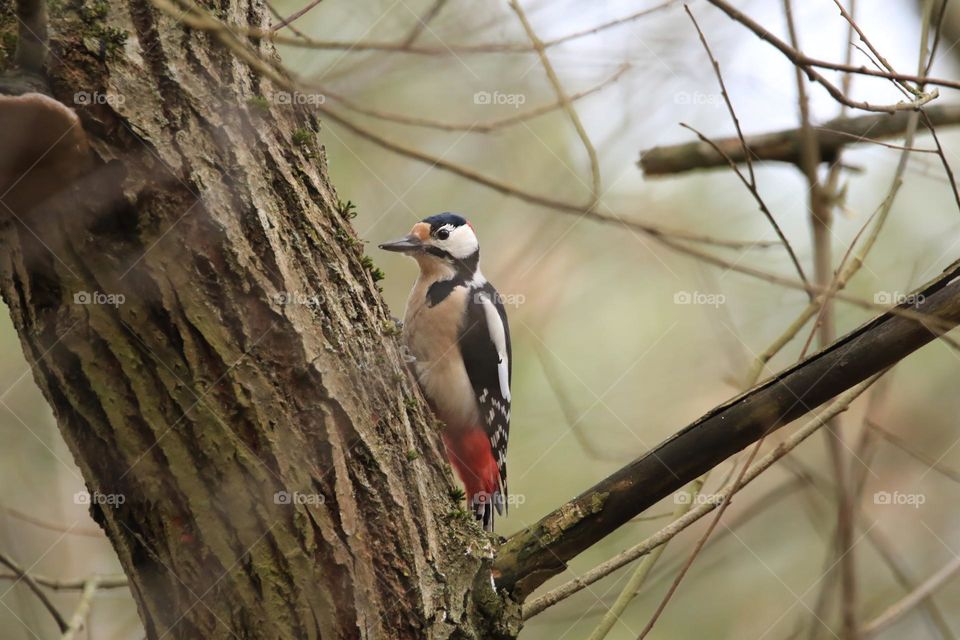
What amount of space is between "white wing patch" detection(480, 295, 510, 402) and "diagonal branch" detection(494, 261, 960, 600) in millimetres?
1978

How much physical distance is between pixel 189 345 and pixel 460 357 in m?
2.25

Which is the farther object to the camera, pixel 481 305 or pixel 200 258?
pixel 481 305

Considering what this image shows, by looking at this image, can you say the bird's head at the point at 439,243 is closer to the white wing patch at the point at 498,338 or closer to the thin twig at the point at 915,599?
the white wing patch at the point at 498,338

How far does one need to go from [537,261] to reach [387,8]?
1.61 meters

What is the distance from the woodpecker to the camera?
3846 mm

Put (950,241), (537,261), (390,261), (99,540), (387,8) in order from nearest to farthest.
Result: (950,241)
(387,8)
(99,540)
(537,261)
(390,261)

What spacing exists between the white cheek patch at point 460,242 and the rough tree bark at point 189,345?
2192 millimetres

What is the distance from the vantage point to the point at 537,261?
187 inches

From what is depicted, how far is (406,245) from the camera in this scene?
387 cm

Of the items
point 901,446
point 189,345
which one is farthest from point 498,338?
point 189,345

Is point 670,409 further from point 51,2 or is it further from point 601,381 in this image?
point 51,2

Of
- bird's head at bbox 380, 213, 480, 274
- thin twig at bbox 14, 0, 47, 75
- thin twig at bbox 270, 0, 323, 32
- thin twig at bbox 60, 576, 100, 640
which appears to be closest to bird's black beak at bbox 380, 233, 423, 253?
bird's head at bbox 380, 213, 480, 274

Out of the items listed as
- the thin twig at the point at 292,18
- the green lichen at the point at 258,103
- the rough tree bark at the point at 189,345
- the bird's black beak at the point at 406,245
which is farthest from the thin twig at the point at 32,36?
the bird's black beak at the point at 406,245

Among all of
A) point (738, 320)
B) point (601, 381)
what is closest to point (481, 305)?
point (601, 381)
